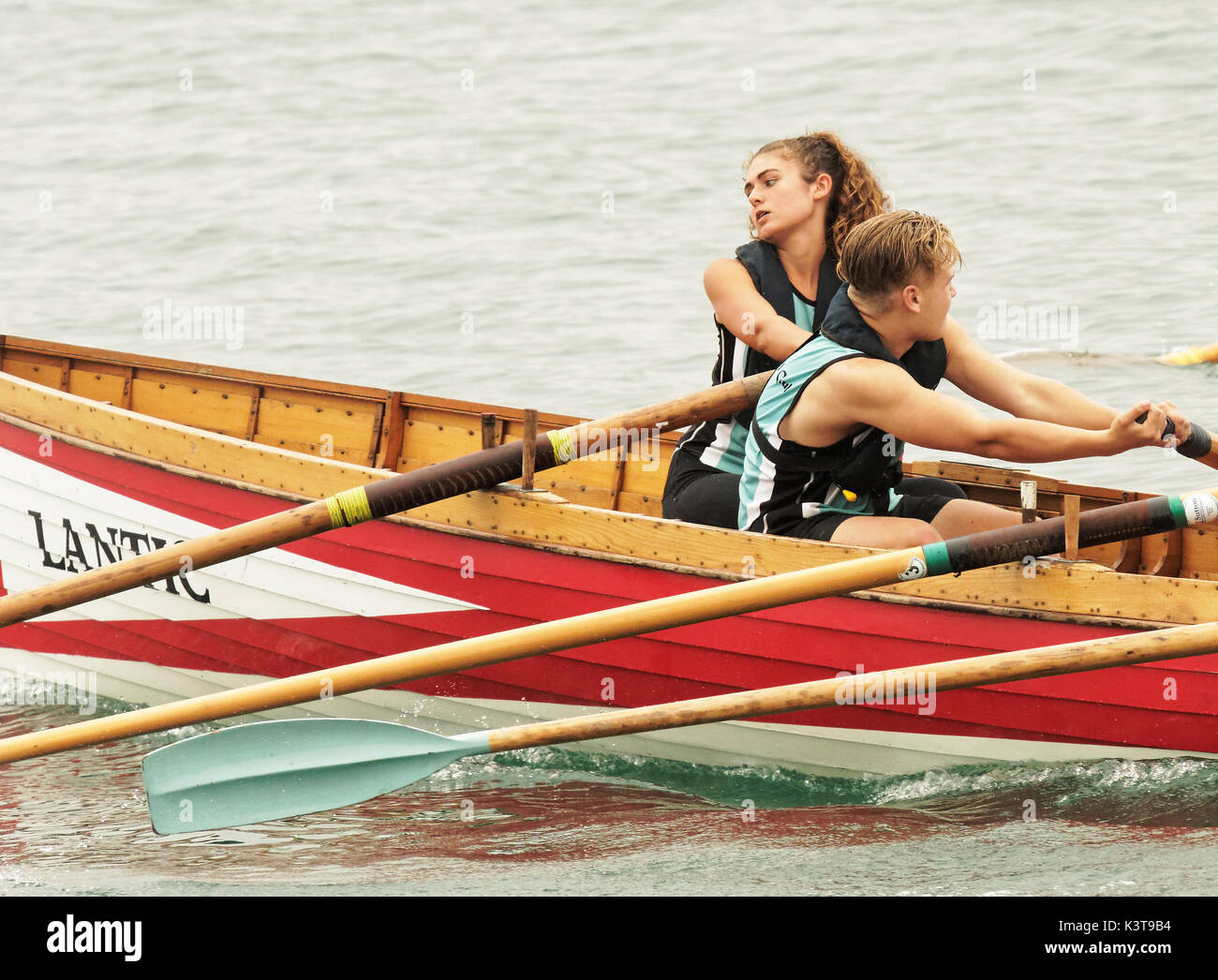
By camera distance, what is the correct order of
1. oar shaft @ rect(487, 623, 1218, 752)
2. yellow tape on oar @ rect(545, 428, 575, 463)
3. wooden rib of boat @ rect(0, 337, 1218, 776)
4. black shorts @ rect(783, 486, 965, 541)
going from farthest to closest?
yellow tape on oar @ rect(545, 428, 575, 463) → black shorts @ rect(783, 486, 965, 541) → wooden rib of boat @ rect(0, 337, 1218, 776) → oar shaft @ rect(487, 623, 1218, 752)

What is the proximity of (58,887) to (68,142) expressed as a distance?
18.2 meters

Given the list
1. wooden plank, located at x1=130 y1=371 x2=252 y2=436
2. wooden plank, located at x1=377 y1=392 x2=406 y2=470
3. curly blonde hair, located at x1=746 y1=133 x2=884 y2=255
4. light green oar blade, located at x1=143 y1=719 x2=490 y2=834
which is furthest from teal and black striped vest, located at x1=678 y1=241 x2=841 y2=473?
wooden plank, located at x1=130 y1=371 x2=252 y2=436

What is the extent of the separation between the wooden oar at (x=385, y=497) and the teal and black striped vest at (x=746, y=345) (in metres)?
0.17

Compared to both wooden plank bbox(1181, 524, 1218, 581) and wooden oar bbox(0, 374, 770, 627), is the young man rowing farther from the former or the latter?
wooden plank bbox(1181, 524, 1218, 581)

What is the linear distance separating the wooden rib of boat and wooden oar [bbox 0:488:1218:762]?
0.18 m

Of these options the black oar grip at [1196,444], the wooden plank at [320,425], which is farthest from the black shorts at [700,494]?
the wooden plank at [320,425]

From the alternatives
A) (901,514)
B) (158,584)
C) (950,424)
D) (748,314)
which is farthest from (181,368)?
(950,424)

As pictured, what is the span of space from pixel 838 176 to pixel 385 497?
6.26 feet

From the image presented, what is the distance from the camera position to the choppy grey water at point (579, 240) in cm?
489

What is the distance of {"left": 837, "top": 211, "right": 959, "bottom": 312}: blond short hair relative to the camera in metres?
4.52

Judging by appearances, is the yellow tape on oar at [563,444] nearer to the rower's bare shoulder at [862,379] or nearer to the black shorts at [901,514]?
the black shorts at [901,514]

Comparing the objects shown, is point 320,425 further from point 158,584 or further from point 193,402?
point 158,584

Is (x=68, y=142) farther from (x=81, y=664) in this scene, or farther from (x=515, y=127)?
(x=81, y=664)

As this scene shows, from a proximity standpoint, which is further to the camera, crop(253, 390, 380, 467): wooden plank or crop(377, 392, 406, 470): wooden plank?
crop(253, 390, 380, 467): wooden plank
